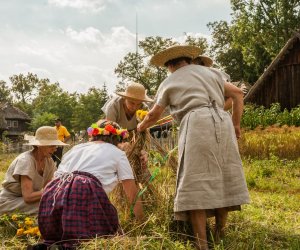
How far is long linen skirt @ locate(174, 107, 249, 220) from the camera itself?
3.23 m

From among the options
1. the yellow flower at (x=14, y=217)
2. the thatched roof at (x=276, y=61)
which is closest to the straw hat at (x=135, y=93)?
the yellow flower at (x=14, y=217)

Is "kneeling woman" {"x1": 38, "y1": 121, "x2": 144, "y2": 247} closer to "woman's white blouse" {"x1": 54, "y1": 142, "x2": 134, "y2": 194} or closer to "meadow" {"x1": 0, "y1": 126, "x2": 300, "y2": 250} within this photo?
"woman's white blouse" {"x1": 54, "y1": 142, "x2": 134, "y2": 194}

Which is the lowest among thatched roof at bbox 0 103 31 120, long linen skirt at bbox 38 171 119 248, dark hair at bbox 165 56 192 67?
long linen skirt at bbox 38 171 119 248

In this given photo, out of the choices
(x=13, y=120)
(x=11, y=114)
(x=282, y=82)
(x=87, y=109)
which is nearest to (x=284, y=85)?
(x=282, y=82)

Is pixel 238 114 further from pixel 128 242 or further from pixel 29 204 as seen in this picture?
pixel 29 204

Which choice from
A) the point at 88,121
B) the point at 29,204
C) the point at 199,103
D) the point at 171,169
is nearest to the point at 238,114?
the point at 199,103

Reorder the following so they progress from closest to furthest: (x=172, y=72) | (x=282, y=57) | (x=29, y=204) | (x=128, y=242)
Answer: (x=128, y=242) → (x=172, y=72) → (x=29, y=204) → (x=282, y=57)

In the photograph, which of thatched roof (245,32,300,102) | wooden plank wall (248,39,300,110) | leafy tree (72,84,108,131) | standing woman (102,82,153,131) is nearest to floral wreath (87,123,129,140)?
standing woman (102,82,153,131)

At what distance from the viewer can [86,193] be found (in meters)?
3.21

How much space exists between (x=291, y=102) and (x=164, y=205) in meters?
17.5

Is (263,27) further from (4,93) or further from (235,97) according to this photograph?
(4,93)

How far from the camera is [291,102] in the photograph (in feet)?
66.0

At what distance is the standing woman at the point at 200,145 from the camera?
325 cm

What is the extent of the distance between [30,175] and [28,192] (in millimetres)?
160
